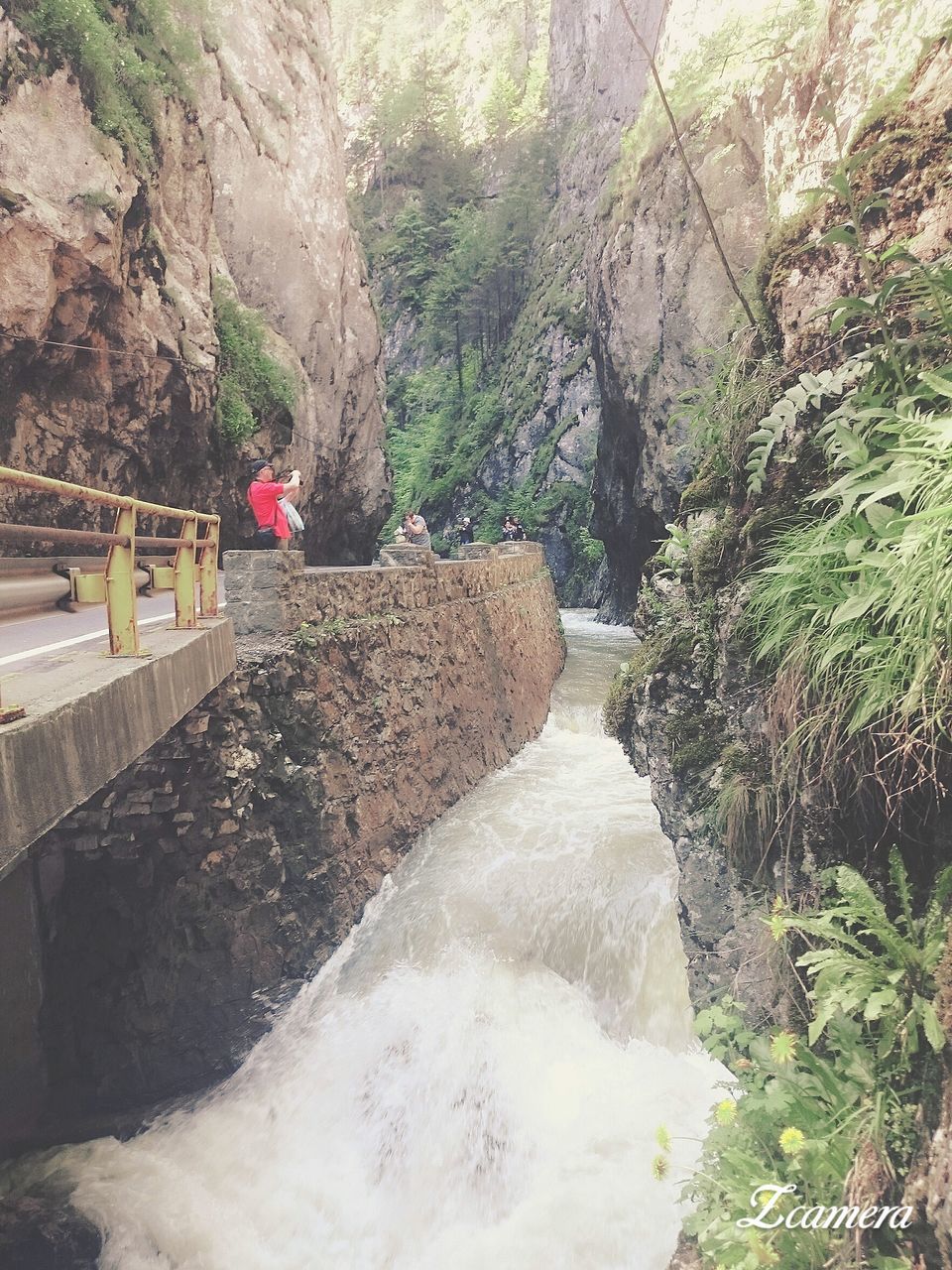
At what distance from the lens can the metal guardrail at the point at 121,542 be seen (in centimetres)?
291

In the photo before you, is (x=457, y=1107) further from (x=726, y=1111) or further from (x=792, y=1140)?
(x=792, y=1140)

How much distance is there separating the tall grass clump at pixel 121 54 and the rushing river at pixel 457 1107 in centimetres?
1081

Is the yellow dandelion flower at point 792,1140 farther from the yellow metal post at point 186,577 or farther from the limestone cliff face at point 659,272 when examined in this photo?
the limestone cliff face at point 659,272

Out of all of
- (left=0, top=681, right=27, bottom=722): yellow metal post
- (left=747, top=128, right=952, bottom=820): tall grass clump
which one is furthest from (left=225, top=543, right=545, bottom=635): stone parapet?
(left=747, top=128, right=952, bottom=820): tall grass clump

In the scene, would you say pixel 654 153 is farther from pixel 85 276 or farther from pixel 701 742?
pixel 701 742

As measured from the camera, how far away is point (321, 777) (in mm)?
8070

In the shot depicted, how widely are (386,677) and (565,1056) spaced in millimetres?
5125

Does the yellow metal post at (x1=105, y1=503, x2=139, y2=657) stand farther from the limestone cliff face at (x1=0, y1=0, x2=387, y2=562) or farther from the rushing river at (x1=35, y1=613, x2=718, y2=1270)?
A: the limestone cliff face at (x1=0, y1=0, x2=387, y2=562)

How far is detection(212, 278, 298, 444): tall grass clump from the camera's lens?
44.5ft

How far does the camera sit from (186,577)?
5.31m

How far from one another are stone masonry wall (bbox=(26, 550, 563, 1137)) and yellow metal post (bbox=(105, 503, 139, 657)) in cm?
258

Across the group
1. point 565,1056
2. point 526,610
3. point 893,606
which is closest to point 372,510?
point 526,610

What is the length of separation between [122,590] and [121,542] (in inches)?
10.0

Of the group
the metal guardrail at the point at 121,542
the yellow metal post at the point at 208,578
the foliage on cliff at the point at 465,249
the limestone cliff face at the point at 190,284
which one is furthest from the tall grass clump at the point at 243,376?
the foliage on cliff at the point at 465,249
